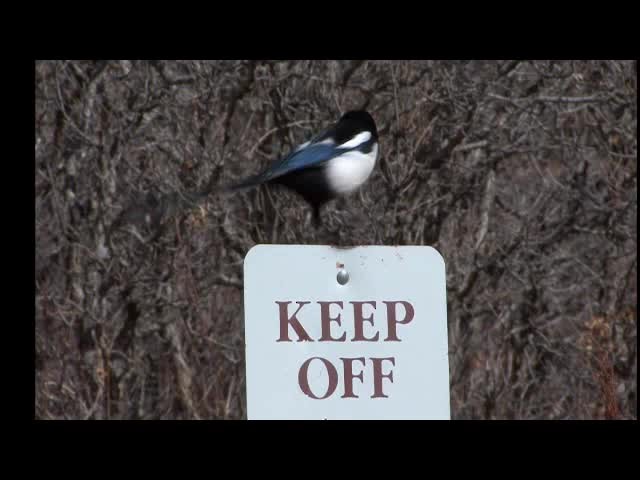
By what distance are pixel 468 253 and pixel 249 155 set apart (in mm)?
1203

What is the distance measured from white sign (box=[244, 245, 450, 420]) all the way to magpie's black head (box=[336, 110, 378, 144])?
1.18 m

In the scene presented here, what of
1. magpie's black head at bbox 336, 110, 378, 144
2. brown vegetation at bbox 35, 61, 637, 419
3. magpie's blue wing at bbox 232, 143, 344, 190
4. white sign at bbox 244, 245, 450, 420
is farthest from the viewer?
brown vegetation at bbox 35, 61, 637, 419

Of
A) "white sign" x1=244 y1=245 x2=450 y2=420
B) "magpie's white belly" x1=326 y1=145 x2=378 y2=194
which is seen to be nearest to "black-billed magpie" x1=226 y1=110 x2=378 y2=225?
"magpie's white belly" x1=326 y1=145 x2=378 y2=194

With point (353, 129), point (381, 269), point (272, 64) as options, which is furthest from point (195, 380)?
point (381, 269)

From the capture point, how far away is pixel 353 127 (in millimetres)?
4492

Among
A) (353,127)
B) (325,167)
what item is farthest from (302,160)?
(353,127)

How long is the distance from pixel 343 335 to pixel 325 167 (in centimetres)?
110

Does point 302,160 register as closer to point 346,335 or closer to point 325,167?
point 325,167

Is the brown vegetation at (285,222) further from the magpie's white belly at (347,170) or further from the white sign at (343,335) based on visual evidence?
the white sign at (343,335)

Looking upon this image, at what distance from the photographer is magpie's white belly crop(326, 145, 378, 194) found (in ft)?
13.9

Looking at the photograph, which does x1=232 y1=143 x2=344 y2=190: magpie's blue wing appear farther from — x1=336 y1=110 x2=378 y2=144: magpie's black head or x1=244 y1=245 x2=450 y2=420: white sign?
x1=244 y1=245 x2=450 y2=420: white sign

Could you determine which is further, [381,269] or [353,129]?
[353,129]

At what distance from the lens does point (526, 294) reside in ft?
23.9

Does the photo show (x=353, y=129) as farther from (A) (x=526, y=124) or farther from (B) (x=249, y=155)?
(A) (x=526, y=124)
